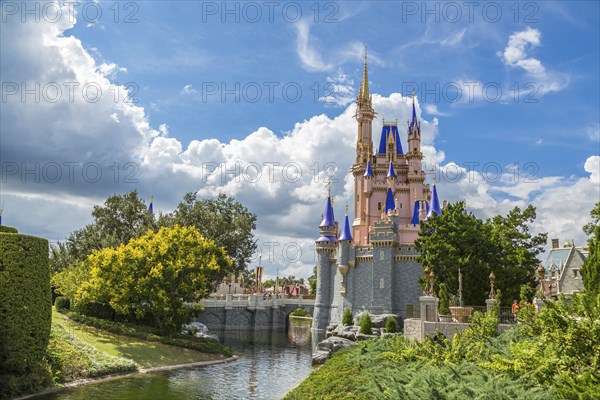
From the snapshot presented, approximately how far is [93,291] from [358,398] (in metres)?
27.5

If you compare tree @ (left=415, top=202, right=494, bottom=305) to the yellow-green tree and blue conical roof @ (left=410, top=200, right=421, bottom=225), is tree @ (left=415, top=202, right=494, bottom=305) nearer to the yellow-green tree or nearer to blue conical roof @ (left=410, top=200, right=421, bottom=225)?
the yellow-green tree

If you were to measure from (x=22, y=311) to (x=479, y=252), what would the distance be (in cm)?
2973

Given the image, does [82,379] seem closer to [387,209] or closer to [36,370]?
[36,370]

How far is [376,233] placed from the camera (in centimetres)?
5494

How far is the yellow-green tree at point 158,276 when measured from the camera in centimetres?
3434

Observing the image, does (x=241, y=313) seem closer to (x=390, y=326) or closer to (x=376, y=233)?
(x=376, y=233)

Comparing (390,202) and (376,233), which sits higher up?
(390,202)

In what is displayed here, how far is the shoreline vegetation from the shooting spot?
24.0 metres

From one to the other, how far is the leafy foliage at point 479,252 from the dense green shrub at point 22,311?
26980 mm

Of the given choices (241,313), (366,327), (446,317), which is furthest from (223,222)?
(446,317)

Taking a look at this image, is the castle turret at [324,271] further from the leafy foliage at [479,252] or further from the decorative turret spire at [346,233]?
the leafy foliage at [479,252]

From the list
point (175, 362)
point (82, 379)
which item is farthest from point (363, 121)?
point (82, 379)

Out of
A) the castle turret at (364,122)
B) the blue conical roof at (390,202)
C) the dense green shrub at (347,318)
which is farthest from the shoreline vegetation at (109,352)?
the castle turret at (364,122)

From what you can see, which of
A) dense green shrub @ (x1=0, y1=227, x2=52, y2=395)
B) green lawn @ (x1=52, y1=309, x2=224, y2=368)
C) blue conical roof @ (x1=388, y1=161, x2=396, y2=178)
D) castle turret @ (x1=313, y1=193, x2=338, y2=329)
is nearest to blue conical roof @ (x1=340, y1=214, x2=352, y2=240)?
castle turret @ (x1=313, y1=193, x2=338, y2=329)
